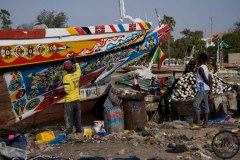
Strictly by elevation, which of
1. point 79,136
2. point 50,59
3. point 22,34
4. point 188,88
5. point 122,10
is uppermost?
point 122,10

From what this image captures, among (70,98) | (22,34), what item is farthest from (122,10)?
(70,98)

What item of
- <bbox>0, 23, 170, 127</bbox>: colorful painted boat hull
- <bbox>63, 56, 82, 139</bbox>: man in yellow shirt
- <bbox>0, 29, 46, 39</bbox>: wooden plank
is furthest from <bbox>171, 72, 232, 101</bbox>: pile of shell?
<bbox>0, 29, 46, 39</bbox>: wooden plank

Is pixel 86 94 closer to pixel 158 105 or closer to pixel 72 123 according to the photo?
pixel 158 105

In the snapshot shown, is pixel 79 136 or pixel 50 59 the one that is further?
pixel 50 59

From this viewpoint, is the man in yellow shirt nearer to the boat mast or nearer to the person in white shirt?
the person in white shirt

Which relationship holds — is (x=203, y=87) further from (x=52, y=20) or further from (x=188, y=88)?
(x=52, y=20)

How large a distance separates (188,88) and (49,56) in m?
3.92

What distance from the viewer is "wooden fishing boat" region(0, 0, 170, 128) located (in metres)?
8.00

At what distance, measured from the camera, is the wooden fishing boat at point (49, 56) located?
26.2 feet

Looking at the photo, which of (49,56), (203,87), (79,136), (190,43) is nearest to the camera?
(79,136)

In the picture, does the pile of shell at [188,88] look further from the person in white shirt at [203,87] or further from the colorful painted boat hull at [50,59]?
the person in white shirt at [203,87]

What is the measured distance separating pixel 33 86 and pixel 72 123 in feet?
5.52

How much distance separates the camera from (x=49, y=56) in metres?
8.47

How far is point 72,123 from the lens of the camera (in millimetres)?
7605
